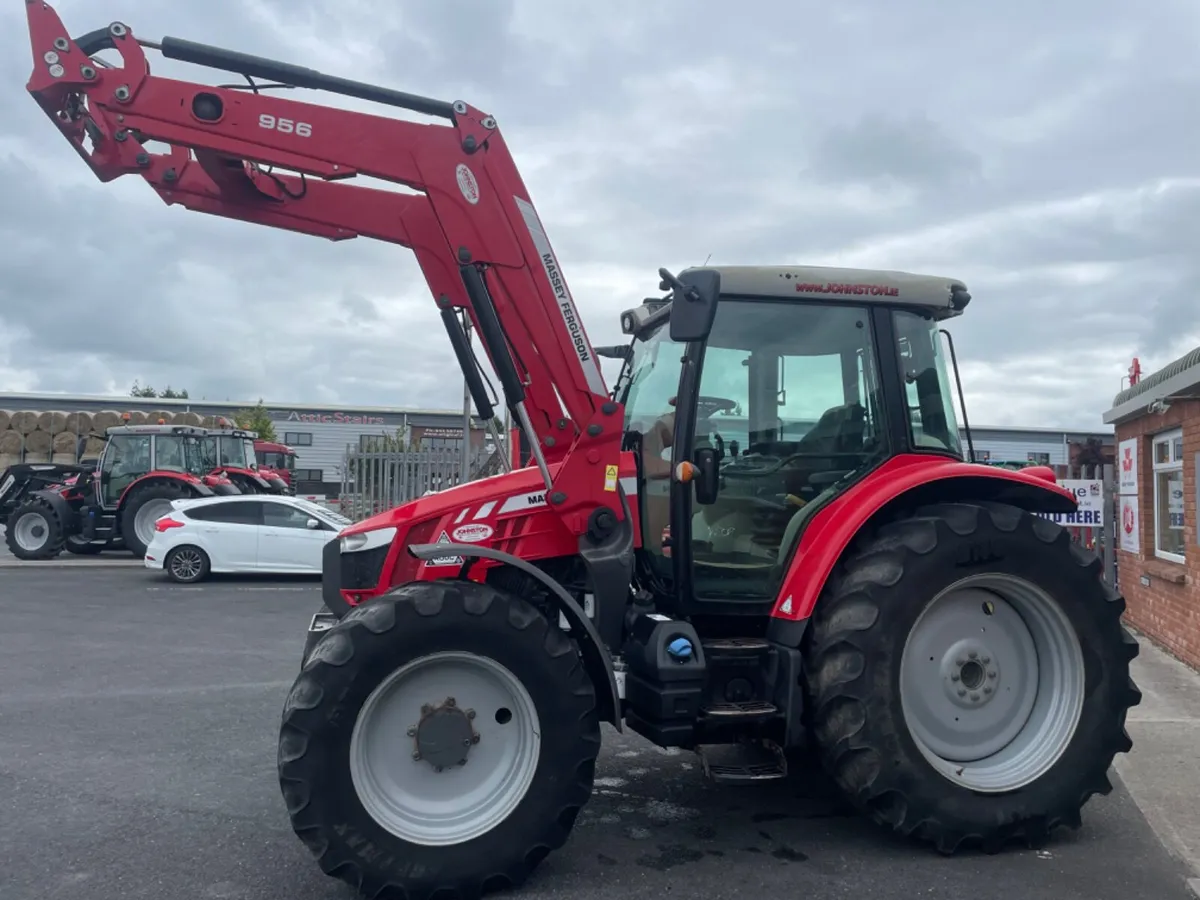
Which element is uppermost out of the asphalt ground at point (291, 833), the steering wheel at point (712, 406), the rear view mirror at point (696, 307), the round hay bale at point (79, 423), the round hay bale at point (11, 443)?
the round hay bale at point (79, 423)

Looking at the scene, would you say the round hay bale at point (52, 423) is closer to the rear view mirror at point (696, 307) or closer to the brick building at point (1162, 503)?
the brick building at point (1162, 503)

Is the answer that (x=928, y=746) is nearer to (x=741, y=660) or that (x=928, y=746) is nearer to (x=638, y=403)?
(x=741, y=660)

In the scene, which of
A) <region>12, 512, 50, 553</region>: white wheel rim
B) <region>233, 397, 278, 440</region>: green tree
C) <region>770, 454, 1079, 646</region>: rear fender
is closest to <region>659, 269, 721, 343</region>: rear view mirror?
<region>770, 454, 1079, 646</region>: rear fender

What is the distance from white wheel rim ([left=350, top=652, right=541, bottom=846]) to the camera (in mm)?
3918

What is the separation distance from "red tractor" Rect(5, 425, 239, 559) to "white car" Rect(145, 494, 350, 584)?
2600 mm

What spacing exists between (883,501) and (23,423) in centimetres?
2947

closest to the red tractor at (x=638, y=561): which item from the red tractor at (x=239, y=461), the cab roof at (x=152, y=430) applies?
the cab roof at (x=152, y=430)

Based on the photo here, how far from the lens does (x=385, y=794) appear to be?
12.9 feet

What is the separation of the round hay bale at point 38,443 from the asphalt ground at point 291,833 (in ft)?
76.0

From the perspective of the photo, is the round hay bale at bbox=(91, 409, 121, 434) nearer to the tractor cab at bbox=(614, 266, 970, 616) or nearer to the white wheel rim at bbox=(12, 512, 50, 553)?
the white wheel rim at bbox=(12, 512, 50, 553)

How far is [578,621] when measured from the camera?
13.7ft

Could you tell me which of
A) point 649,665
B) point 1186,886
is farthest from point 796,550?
point 1186,886

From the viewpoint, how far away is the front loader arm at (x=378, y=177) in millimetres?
4004

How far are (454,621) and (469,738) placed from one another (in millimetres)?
504
